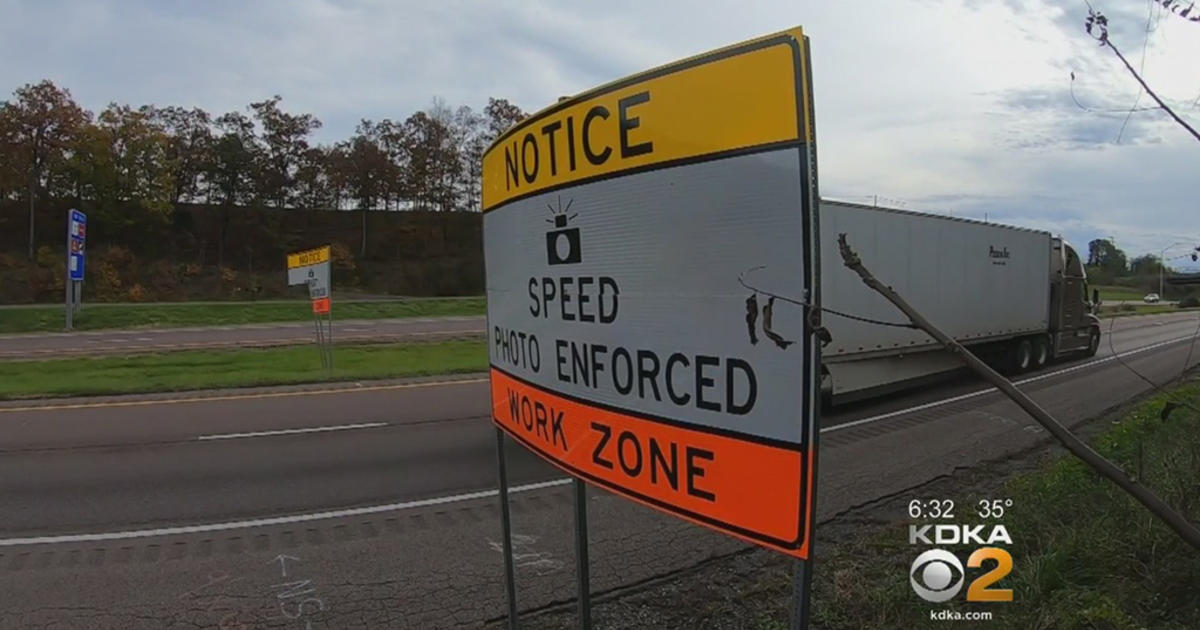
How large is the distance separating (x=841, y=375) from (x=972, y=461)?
3.11m

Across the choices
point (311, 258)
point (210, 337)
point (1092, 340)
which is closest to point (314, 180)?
point (210, 337)

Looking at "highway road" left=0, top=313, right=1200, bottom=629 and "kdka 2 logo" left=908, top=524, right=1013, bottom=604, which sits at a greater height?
"kdka 2 logo" left=908, top=524, right=1013, bottom=604

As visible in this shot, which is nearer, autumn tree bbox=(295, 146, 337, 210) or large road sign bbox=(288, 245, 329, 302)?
large road sign bbox=(288, 245, 329, 302)

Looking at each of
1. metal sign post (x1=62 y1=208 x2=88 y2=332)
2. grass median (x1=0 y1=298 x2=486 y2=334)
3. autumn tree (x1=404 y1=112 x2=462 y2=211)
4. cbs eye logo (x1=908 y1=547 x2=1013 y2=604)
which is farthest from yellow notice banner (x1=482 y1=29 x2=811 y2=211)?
autumn tree (x1=404 y1=112 x2=462 y2=211)

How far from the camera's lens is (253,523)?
19.8ft

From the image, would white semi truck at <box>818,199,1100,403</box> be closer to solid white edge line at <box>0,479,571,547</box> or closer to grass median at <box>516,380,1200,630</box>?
grass median at <box>516,380,1200,630</box>

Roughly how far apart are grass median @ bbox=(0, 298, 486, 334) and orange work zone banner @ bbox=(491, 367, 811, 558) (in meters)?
29.7

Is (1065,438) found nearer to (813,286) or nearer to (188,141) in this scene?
(813,286)

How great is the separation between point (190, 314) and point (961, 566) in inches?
1353

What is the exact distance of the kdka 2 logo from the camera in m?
4.10

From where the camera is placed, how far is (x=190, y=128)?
62.4 meters

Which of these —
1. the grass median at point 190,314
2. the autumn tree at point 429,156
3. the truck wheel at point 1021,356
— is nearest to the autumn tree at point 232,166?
the autumn tree at point 429,156

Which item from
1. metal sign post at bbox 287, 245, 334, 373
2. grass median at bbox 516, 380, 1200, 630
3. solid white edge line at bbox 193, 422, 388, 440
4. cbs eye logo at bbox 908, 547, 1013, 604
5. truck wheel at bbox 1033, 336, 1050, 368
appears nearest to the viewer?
grass median at bbox 516, 380, 1200, 630

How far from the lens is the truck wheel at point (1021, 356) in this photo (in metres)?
16.9
